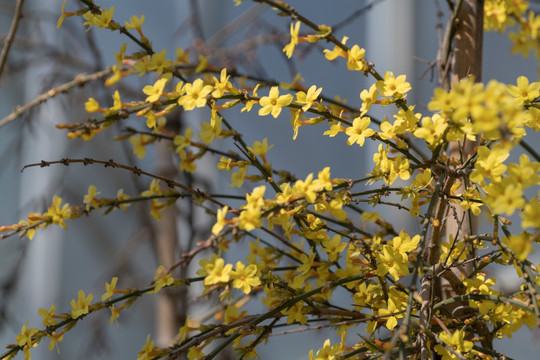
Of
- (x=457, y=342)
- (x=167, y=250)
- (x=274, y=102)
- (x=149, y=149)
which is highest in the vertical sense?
(x=149, y=149)

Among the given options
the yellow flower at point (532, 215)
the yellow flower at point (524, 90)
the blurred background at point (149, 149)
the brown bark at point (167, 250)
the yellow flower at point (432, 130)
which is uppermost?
the blurred background at point (149, 149)

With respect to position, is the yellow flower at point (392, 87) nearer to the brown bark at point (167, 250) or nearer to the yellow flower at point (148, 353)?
the yellow flower at point (148, 353)

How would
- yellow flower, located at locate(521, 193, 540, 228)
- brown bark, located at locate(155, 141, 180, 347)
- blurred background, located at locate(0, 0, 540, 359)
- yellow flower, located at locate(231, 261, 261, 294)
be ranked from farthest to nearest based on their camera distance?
blurred background, located at locate(0, 0, 540, 359)
brown bark, located at locate(155, 141, 180, 347)
yellow flower, located at locate(231, 261, 261, 294)
yellow flower, located at locate(521, 193, 540, 228)

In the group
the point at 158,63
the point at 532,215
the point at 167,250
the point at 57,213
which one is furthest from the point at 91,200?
the point at 167,250

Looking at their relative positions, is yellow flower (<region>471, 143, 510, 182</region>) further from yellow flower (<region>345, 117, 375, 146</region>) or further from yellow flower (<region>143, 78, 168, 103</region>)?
yellow flower (<region>143, 78, 168, 103</region>)

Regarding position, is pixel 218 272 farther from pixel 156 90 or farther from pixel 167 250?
pixel 167 250

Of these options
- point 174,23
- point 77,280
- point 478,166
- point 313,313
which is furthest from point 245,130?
point 478,166

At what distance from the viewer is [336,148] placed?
5.60 ft

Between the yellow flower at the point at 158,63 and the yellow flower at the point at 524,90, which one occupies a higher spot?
the yellow flower at the point at 158,63

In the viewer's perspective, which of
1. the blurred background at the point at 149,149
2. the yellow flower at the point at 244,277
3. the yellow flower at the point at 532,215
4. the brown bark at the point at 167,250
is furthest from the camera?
the blurred background at the point at 149,149

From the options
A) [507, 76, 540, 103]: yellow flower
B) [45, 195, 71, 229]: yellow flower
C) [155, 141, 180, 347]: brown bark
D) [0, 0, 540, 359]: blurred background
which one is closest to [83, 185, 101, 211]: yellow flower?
[45, 195, 71, 229]: yellow flower

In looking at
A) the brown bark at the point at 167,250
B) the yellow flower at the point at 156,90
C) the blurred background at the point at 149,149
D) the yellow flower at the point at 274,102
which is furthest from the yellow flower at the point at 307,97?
the blurred background at the point at 149,149

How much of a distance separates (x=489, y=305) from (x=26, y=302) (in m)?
1.65

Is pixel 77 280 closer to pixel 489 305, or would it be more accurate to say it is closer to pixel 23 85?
pixel 23 85
